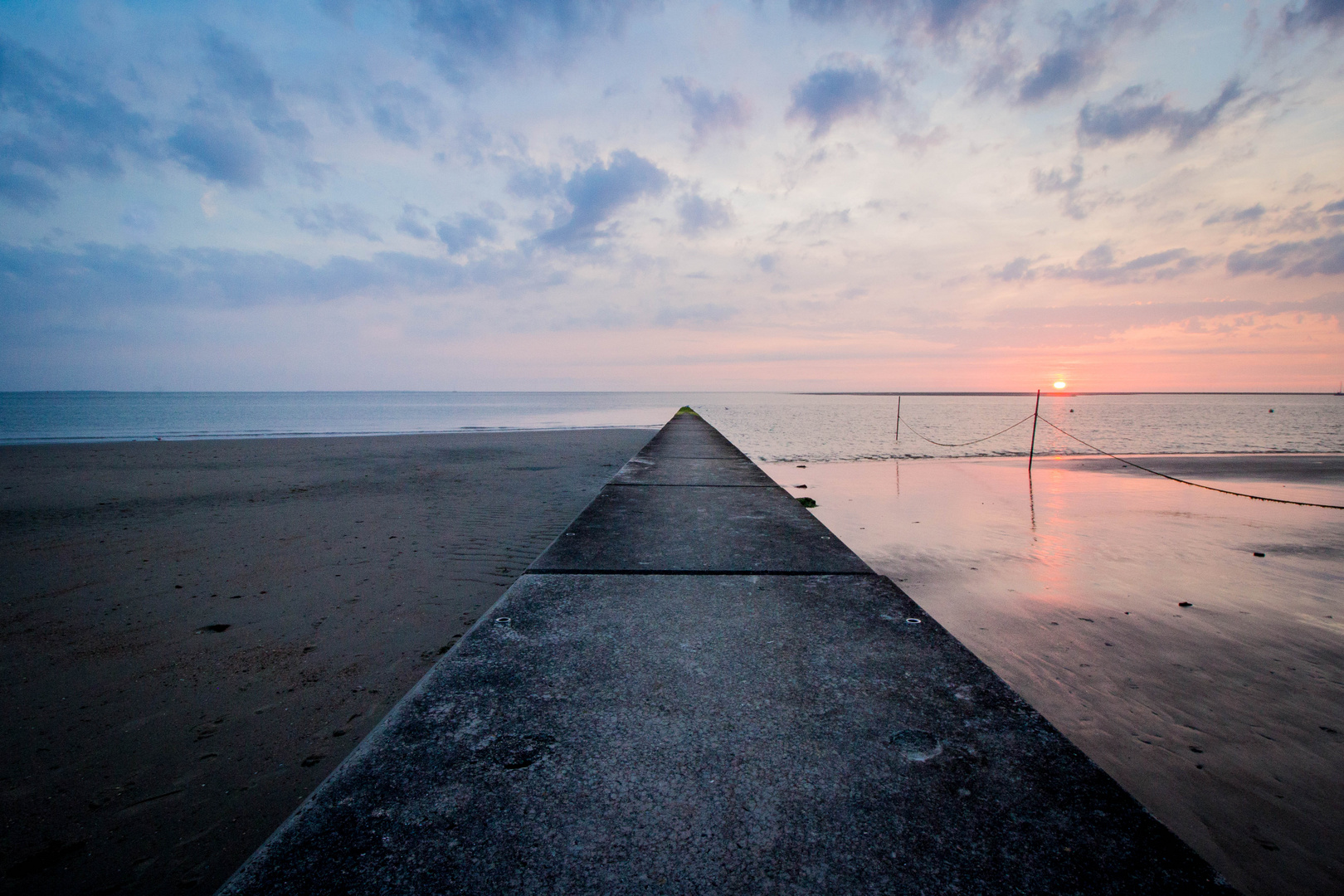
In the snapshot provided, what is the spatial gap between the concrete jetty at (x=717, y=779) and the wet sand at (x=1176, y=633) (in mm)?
1437

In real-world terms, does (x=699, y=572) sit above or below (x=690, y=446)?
below

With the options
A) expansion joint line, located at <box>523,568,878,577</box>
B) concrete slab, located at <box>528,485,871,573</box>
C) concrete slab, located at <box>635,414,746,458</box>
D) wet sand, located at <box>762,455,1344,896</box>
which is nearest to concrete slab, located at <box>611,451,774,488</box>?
concrete slab, located at <box>635,414,746,458</box>

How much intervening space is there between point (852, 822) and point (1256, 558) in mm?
7758

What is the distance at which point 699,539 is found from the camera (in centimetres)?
412

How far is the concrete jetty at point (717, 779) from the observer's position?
48.3 inches

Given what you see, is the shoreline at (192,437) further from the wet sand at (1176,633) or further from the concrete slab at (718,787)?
the concrete slab at (718,787)

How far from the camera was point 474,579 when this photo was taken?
5098mm

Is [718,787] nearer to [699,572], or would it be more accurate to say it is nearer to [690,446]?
[699,572]

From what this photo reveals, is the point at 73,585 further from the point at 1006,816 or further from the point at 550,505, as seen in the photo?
the point at 1006,816

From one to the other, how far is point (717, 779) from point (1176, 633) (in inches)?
182

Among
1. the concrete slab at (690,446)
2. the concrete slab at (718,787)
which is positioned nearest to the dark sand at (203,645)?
the concrete slab at (718,787)

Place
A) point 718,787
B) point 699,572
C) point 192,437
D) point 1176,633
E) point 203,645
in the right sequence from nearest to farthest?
point 718,787 → point 699,572 → point 203,645 → point 1176,633 → point 192,437

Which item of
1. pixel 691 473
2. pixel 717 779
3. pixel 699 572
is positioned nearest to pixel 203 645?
pixel 699 572

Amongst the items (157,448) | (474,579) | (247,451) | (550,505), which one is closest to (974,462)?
(550,505)
